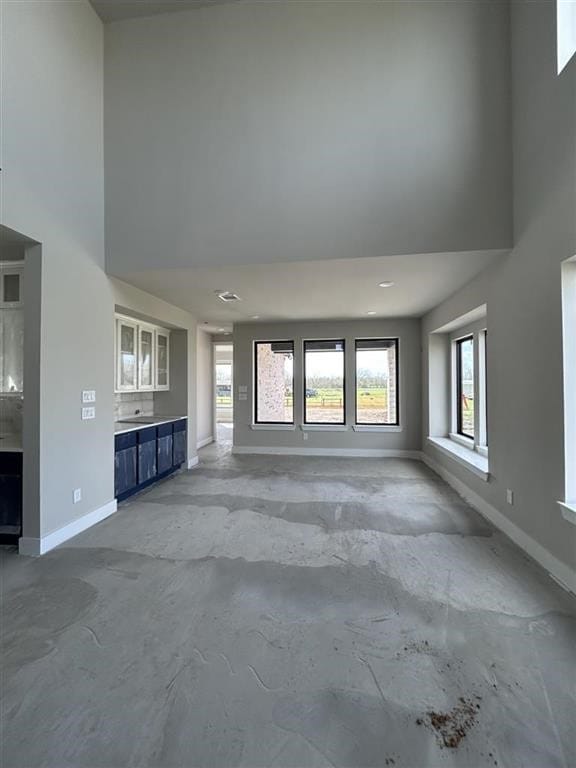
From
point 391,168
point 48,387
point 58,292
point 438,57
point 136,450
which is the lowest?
point 136,450

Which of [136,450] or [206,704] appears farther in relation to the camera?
[136,450]

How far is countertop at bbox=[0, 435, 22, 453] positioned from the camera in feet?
9.78

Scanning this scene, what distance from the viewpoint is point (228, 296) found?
4695 mm

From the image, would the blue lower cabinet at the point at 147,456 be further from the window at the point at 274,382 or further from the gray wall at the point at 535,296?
the gray wall at the point at 535,296

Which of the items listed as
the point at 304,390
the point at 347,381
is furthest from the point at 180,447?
the point at 347,381

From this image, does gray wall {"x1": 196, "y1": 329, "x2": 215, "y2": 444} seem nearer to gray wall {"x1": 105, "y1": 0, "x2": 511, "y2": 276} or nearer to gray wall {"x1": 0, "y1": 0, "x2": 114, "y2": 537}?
gray wall {"x1": 0, "y1": 0, "x2": 114, "y2": 537}

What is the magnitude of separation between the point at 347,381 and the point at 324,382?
18.2 inches

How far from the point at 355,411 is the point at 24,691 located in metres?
5.86

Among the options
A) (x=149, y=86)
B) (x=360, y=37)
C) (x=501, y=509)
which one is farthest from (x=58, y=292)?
(x=501, y=509)

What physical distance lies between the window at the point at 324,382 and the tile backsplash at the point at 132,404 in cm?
292

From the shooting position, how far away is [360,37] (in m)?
3.41

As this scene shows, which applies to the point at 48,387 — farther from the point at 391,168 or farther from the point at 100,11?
the point at 100,11

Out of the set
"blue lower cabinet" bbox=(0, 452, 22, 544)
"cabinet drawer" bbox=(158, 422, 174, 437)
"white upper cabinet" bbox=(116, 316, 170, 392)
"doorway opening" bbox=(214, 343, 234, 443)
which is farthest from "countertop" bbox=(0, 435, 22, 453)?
"doorway opening" bbox=(214, 343, 234, 443)

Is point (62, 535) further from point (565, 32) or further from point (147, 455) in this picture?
point (565, 32)
